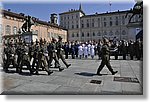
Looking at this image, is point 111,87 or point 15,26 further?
point 15,26

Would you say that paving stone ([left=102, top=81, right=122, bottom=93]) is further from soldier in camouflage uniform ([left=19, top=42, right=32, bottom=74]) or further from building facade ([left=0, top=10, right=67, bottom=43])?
soldier in camouflage uniform ([left=19, top=42, right=32, bottom=74])

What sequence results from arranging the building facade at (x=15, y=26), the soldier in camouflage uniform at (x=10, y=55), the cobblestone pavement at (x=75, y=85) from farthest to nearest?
the building facade at (x=15, y=26) < the soldier in camouflage uniform at (x=10, y=55) < the cobblestone pavement at (x=75, y=85)

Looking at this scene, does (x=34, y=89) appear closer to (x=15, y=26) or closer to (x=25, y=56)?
(x=25, y=56)

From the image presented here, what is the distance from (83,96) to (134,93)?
92 centimetres

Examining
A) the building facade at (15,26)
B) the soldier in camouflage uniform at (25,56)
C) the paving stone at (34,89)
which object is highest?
the building facade at (15,26)

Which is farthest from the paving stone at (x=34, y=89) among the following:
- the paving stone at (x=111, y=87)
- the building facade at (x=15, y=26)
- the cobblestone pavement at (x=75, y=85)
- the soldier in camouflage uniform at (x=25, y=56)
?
the building facade at (x=15, y=26)

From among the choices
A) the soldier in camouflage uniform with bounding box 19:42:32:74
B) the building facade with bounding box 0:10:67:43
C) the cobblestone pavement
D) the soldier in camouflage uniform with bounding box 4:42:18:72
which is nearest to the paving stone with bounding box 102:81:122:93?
the cobblestone pavement

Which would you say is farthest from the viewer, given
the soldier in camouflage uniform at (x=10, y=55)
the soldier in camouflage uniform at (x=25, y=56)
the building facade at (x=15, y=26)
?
the building facade at (x=15, y=26)

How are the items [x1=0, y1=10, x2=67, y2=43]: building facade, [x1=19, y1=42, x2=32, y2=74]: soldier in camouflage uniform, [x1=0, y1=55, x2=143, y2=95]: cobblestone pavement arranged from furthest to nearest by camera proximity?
[x1=0, y1=10, x2=67, y2=43]: building facade
[x1=19, y1=42, x2=32, y2=74]: soldier in camouflage uniform
[x1=0, y1=55, x2=143, y2=95]: cobblestone pavement

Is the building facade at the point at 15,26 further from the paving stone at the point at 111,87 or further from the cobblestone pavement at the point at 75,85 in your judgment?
the paving stone at the point at 111,87

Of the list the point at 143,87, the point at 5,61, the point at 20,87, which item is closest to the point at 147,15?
the point at 143,87

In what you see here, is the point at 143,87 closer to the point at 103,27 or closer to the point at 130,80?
the point at 130,80

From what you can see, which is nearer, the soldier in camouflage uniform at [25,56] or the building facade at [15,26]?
the soldier in camouflage uniform at [25,56]

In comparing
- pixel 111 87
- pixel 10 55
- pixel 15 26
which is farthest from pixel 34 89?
pixel 15 26
